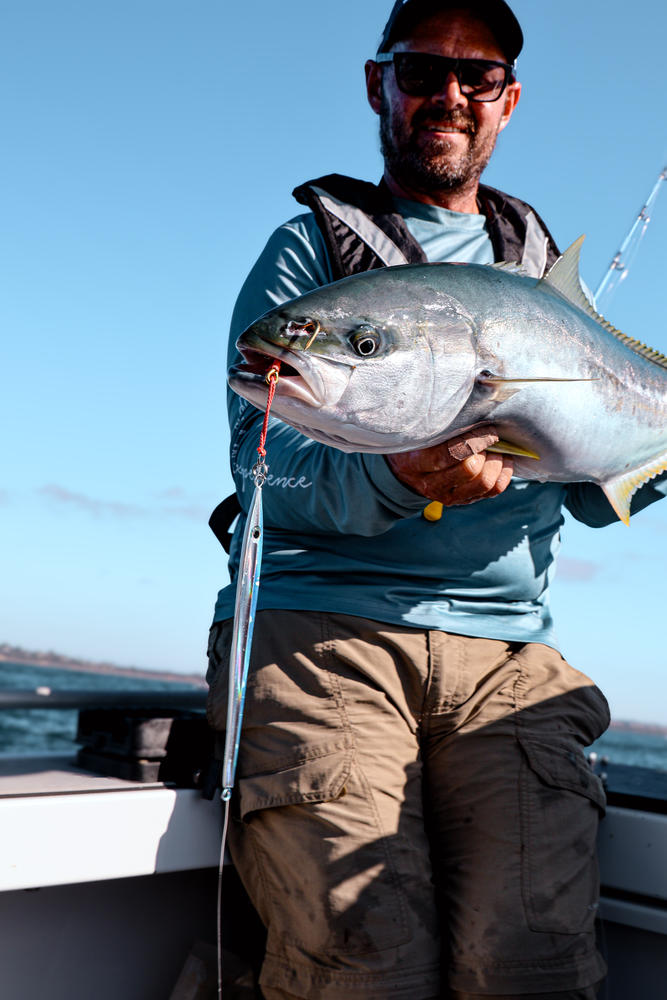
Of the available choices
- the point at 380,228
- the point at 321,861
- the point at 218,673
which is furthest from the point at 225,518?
the point at 321,861

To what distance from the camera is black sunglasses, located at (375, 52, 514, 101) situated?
10.9 feet

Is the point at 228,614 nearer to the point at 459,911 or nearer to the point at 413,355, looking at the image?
the point at 459,911

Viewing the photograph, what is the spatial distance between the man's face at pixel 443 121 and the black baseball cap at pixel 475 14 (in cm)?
2

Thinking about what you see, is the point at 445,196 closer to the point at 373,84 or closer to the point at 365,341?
the point at 373,84

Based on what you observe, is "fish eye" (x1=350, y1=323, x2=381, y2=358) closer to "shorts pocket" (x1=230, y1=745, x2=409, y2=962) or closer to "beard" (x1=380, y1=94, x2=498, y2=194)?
"shorts pocket" (x1=230, y1=745, x2=409, y2=962)

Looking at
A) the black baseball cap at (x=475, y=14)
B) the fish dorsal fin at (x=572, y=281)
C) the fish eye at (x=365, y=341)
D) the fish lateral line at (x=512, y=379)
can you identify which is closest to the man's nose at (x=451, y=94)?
the black baseball cap at (x=475, y=14)

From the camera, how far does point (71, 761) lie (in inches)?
139

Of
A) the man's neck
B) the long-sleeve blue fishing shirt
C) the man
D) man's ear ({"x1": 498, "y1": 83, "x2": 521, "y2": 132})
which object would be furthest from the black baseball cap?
the long-sleeve blue fishing shirt

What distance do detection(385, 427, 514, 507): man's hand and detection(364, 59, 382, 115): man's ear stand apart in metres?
2.11

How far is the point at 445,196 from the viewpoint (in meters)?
3.48

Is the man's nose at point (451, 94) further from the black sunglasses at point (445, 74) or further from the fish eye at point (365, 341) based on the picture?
the fish eye at point (365, 341)

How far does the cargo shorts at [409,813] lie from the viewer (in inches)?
92.5

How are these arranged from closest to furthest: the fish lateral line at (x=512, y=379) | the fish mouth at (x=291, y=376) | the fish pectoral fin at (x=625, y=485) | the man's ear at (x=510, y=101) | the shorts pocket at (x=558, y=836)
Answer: the fish mouth at (x=291, y=376) < the fish lateral line at (x=512, y=379) < the shorts pocket at (x=558, y=836) < the fish pectoral fin at (x=625, y=485) < the man's ear at (x=510, y=101)

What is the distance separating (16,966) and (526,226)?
316cm
